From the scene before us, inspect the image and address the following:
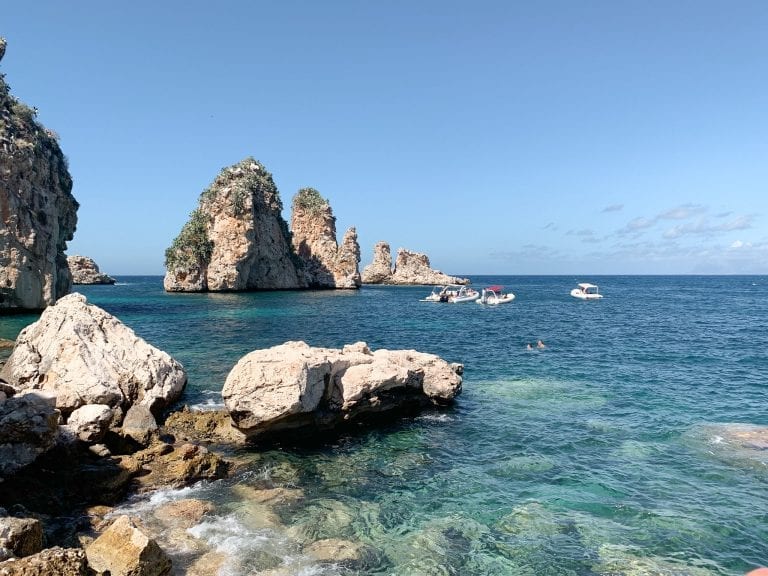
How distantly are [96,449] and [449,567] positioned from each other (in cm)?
999

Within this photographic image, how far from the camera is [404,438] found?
16297 mm

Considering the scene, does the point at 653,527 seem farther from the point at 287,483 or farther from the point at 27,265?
the point at 27,265

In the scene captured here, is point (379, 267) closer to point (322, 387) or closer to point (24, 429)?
point (322, 387)

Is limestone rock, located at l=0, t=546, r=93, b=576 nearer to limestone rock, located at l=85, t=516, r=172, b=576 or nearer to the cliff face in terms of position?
limestone rock, located at l=85, t=516, r=172, b=576

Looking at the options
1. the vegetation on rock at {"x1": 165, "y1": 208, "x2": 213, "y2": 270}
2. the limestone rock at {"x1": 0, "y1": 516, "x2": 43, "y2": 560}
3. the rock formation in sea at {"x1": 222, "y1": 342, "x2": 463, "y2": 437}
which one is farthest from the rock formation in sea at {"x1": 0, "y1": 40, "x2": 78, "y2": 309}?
the limestone rock at {"x1": 0, "y1": 516, "x2": 43, "y2": 560}

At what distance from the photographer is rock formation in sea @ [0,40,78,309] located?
4275 centimetres

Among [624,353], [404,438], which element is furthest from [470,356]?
[404,438]

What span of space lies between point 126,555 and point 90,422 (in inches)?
261

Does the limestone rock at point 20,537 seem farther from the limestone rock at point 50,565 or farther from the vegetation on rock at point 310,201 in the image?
the vegetation on rock at point 310,201

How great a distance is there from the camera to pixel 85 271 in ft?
434

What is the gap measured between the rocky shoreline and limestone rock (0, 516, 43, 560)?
16 mm

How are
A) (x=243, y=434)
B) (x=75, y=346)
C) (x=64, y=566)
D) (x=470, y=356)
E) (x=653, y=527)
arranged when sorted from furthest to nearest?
(x=470, y=356) → (x=75, y=346) → (x=243, y=434) → (x=653, y=527) → (x=64, y=566)

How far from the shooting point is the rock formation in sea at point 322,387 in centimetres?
1447

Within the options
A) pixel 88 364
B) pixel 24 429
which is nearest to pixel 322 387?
pixel 24 429
